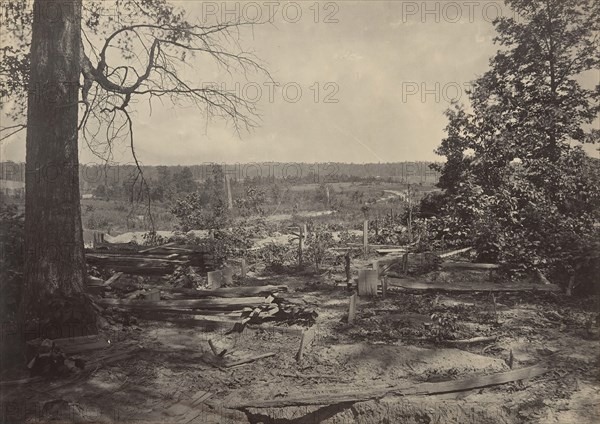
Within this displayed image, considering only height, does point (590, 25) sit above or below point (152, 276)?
A: above

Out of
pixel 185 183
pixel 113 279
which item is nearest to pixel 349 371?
pixel 113 279

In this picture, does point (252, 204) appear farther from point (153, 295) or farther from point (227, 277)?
point (153, 295)

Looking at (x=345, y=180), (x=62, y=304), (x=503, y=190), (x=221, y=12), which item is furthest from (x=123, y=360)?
(x=345, y=180)

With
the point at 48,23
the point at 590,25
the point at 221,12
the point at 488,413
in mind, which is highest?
the point at 590,25

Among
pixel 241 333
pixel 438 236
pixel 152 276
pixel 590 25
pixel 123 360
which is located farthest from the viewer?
pixel 438 236

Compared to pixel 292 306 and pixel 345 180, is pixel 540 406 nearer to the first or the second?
pixel 292 306

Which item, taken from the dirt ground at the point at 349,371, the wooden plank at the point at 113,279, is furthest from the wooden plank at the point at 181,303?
the wooden plank at the point at 113,279

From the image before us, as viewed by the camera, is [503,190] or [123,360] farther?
[503,190]
